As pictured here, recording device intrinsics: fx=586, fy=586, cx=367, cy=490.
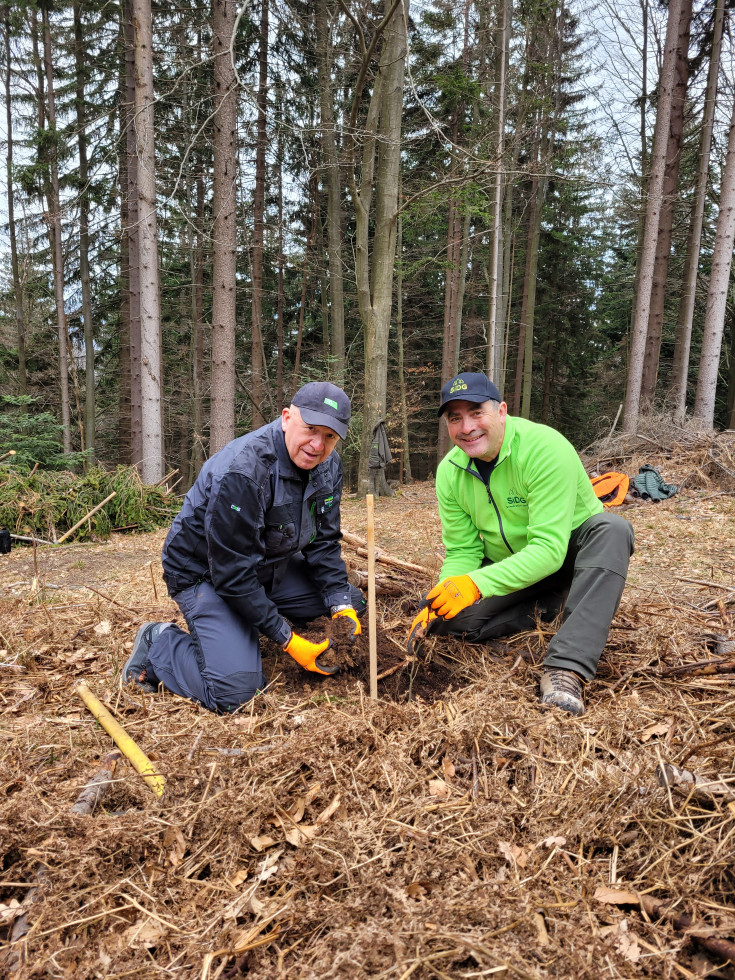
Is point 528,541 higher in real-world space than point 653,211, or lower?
lower

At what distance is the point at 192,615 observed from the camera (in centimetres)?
284

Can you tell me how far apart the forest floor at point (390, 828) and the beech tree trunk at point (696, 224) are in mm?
10190

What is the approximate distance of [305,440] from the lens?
2699 mm

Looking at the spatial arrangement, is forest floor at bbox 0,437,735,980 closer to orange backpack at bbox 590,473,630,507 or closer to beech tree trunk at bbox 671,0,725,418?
orange backpack at bbox 590,473,630,507

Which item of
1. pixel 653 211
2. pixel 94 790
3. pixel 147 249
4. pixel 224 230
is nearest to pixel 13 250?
pixel 147 249

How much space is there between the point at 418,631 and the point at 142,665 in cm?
136

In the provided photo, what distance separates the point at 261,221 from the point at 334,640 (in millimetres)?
12358

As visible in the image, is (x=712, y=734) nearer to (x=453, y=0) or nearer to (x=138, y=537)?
(x=138, y=537)

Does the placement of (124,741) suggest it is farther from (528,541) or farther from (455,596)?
(528,541)

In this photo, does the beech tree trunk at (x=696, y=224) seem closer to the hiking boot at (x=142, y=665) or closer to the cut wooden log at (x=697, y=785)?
the cut wooden log at (x=697, y=785)

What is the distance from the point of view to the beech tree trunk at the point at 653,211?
34.0 ft

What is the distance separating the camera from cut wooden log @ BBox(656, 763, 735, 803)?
1652mm

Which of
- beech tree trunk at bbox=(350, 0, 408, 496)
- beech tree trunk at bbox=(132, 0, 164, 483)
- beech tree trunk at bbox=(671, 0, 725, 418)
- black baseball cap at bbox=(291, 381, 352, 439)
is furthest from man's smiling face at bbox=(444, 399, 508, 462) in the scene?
beech tree trunk at bbox=(671, 0, 725, 418)

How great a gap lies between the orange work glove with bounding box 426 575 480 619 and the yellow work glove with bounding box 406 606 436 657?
0.17 m
